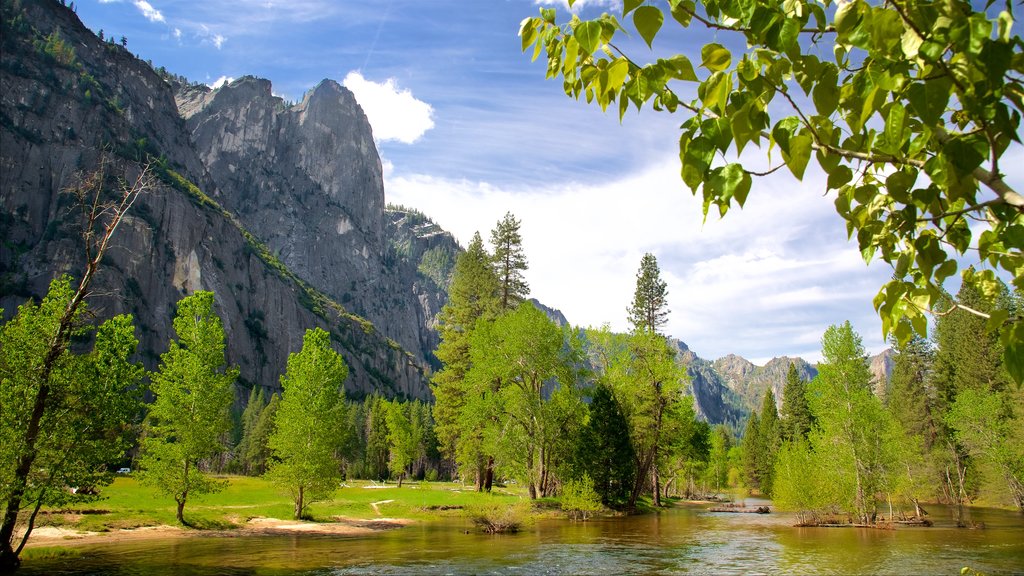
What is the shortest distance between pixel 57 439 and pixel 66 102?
501 feet

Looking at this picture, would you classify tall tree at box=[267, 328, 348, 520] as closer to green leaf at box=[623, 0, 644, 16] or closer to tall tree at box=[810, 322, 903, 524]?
tall tree at box=[810, 322, 903, 524]

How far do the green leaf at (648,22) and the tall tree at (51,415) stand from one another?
767 inches

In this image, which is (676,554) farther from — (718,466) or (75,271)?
(75,271)

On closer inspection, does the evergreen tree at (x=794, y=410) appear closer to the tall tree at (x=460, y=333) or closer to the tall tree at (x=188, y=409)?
the tall tree at (x=460, y=333)

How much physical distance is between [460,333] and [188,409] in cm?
2945

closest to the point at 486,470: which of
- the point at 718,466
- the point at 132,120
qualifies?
the point at 718,466

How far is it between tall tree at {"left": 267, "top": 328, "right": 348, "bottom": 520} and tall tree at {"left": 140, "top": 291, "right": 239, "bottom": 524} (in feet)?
11.9

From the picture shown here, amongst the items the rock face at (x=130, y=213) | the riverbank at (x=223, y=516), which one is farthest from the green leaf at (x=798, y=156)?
the rock face at (x=130, y=213)

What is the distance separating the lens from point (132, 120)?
162m

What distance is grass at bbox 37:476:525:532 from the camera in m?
25.8

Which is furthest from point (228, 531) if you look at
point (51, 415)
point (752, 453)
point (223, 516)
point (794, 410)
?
point (752, 453)

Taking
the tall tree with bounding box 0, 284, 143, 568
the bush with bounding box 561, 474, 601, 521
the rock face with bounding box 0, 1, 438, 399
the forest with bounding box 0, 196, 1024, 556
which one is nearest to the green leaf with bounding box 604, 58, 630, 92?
the forest with bounding box 0, 196, 1024, 556

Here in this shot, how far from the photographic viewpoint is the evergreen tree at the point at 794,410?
75700mm

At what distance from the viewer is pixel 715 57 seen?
1.85 metres
